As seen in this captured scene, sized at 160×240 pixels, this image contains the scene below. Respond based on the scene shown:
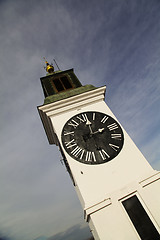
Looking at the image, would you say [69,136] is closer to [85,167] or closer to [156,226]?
[85,167]

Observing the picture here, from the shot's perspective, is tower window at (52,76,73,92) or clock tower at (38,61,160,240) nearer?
clock tower at (38,61,160,240)

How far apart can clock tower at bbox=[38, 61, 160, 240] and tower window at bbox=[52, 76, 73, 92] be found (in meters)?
1.65

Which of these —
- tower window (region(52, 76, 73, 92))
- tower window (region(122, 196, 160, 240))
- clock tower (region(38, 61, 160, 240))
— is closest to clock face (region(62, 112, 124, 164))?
clock tower (region(38, 61, 160, 240))

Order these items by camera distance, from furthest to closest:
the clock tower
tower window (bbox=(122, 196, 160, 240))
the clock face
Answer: the clock face
the clock tower
tower window (bbox=(122, 196, 160, 240))

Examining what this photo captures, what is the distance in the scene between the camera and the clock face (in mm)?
6156

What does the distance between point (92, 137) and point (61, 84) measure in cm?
516

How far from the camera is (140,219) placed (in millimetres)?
4680

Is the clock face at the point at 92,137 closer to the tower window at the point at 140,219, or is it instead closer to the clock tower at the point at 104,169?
the clock tower at the point at 104,169

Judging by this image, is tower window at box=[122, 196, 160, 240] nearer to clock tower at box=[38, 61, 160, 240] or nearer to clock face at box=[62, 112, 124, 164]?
clock tower at box=[38, 61, 160, 240]

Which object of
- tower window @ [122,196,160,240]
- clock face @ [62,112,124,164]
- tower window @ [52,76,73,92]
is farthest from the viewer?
tower window @ [52,76,73,92]

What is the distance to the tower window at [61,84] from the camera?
10.1 meters

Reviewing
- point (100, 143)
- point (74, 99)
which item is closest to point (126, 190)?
point (100, 143)

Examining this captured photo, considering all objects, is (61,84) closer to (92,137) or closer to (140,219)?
(92,137)

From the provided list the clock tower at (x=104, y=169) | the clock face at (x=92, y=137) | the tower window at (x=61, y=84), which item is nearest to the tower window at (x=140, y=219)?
the clock tower at (x=104, y=169)
